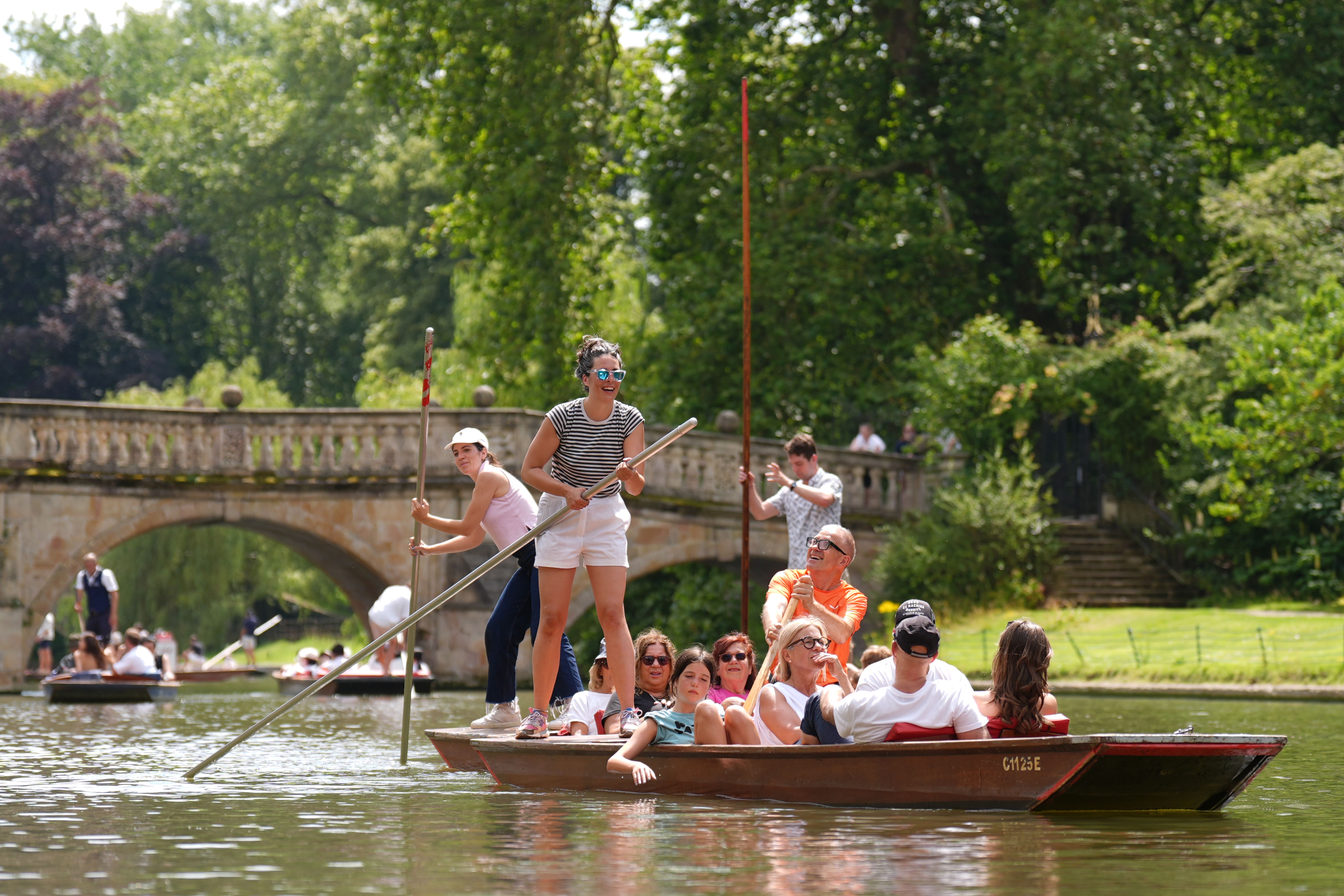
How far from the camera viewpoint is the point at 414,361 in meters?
38.6

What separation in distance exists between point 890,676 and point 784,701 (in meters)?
0.62

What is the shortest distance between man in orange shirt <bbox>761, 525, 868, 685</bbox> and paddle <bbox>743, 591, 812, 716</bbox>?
0.8 inches

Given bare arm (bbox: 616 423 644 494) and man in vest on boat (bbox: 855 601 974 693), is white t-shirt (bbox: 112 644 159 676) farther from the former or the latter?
man in vest on boat (bbox: 855 601 974 693)

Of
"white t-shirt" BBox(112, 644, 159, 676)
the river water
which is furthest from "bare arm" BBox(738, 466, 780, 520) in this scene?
"white t-shirt" BBox(112, 644, 159, 676)

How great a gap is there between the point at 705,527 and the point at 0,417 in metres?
7.92

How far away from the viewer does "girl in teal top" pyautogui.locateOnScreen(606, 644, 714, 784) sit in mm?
8430

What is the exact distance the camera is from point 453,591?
9.35 meters

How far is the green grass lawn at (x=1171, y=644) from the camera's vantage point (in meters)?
16.8

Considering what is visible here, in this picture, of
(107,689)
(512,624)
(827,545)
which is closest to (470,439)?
(512,624)

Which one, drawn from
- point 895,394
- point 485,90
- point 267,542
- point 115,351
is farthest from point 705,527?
point 115,351

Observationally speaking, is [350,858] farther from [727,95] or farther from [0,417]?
[727,95]

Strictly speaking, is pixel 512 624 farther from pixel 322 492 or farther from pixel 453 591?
pixel 322 492

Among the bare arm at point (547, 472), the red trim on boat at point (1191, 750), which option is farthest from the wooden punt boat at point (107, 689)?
the red trim on boat at point (1191, 750)

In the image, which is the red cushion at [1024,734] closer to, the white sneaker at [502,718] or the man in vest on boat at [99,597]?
the white sneaker at [502,718]
